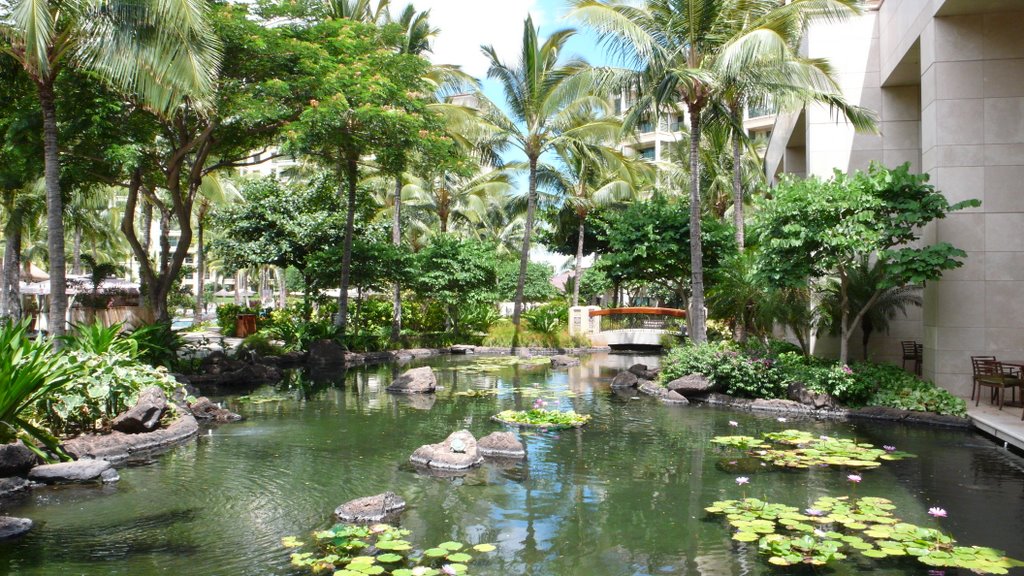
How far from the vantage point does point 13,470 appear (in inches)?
316

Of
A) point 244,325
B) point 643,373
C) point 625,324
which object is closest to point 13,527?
point 643,373

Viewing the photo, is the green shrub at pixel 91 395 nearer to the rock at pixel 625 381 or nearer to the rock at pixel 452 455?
the rock at pixel 452 455

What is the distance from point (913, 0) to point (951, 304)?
6254 mm

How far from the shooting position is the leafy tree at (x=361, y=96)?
58.3 ft

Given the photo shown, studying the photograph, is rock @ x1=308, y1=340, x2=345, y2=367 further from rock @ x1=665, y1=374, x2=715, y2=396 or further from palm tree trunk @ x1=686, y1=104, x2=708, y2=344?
rock @ x1=665, y1=374, x2=715, y2=396

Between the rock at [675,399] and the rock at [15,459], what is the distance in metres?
11.1

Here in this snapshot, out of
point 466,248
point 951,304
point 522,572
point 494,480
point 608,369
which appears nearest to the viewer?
point 522,572

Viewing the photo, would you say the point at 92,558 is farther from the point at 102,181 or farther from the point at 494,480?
the point at 102,181

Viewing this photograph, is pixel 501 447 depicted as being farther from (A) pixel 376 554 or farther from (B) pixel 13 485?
(B) pixel 13 485

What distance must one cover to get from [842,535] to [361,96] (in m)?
15.0

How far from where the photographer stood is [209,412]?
41.3ft

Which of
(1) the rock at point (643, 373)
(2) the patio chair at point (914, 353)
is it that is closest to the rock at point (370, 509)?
(1) the rock at point (643, 373)

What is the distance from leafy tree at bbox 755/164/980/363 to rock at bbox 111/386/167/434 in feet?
34.9

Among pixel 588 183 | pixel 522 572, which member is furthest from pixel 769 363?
pixel 588 183
